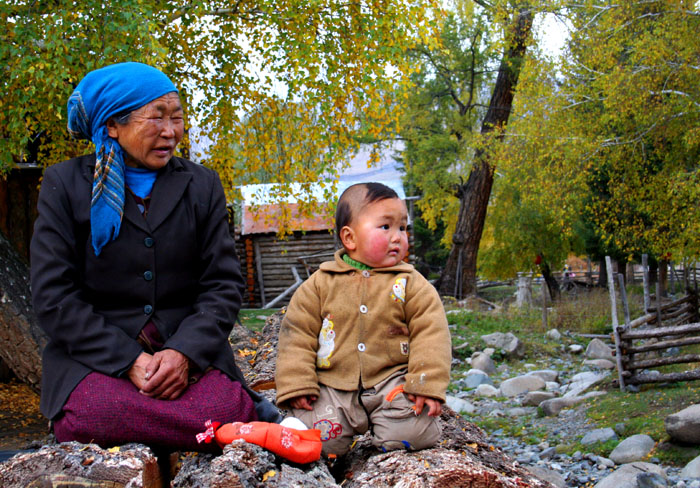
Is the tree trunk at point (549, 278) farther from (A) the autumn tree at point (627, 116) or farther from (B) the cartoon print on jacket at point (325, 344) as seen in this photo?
(B) the cartoon print on jacket at point (325, 344)

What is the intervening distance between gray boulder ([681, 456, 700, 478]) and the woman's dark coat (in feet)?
19.2

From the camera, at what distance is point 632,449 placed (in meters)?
8.03

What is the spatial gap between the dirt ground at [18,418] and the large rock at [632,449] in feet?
20.9

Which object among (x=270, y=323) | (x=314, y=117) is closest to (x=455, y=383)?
(x=314, y=117)

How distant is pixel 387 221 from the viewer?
113 inches

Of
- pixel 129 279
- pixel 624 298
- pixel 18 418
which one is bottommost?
pixel 18 418

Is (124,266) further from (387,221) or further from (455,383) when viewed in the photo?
(455,383)

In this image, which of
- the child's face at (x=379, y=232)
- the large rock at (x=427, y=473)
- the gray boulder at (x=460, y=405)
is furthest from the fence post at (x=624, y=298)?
the large rock at (x=427, y=473)

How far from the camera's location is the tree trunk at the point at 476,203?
68.2 ft

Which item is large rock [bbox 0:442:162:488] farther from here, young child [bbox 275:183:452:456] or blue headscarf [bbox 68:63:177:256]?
blue headscarf [bbox 68:63:177:256]

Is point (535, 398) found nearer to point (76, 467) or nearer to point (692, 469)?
point (692, 469)

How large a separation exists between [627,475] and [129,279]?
230 inches

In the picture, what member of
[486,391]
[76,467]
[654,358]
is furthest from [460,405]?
[76,467]

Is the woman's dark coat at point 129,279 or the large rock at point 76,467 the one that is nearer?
the large rock at point 76,467
